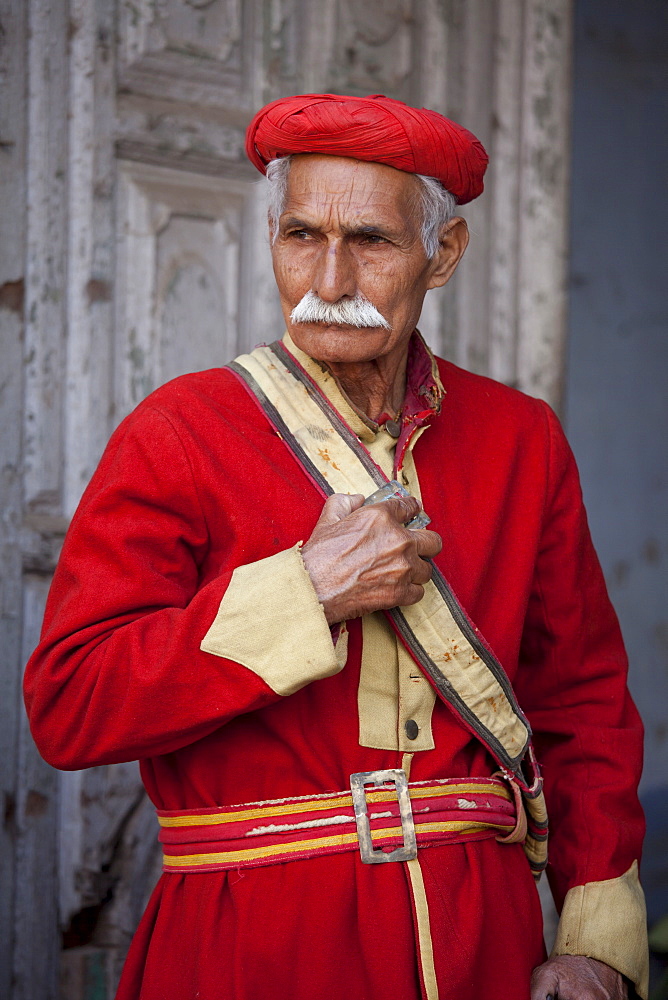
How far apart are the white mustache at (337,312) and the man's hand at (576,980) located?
1158mm

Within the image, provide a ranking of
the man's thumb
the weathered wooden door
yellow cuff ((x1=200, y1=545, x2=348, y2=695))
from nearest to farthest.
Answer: yellow cuff ((x1=200, y1=545, x2=348, y2=695))
the man's thumb
the weathered wooden door

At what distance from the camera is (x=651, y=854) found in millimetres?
3932

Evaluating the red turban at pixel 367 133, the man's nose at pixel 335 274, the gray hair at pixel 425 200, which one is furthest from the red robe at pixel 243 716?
the red turban at pixel 367 133

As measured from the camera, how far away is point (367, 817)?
173cm

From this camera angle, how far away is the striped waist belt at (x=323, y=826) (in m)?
1.72

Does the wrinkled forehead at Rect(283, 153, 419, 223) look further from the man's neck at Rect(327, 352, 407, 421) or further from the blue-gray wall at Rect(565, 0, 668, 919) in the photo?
the blue-gray wall at Rect(565, 0, 668, 919)

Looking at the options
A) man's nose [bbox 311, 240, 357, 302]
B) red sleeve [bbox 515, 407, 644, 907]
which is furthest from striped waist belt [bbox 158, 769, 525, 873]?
man's nose [bbox 311, 240, 357, 302]

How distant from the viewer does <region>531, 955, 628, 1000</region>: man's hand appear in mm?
1857

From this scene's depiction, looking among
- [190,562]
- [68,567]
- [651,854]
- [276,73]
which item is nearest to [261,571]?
[190,562]

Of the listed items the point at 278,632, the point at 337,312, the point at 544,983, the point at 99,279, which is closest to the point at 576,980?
the point at 544,983

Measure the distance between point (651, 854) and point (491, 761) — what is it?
7.55ft

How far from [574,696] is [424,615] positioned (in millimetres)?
538

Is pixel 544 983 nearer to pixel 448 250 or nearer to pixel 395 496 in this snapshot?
pixel 395 496

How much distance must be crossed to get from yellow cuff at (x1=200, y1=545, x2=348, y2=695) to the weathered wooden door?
3.92 feet
